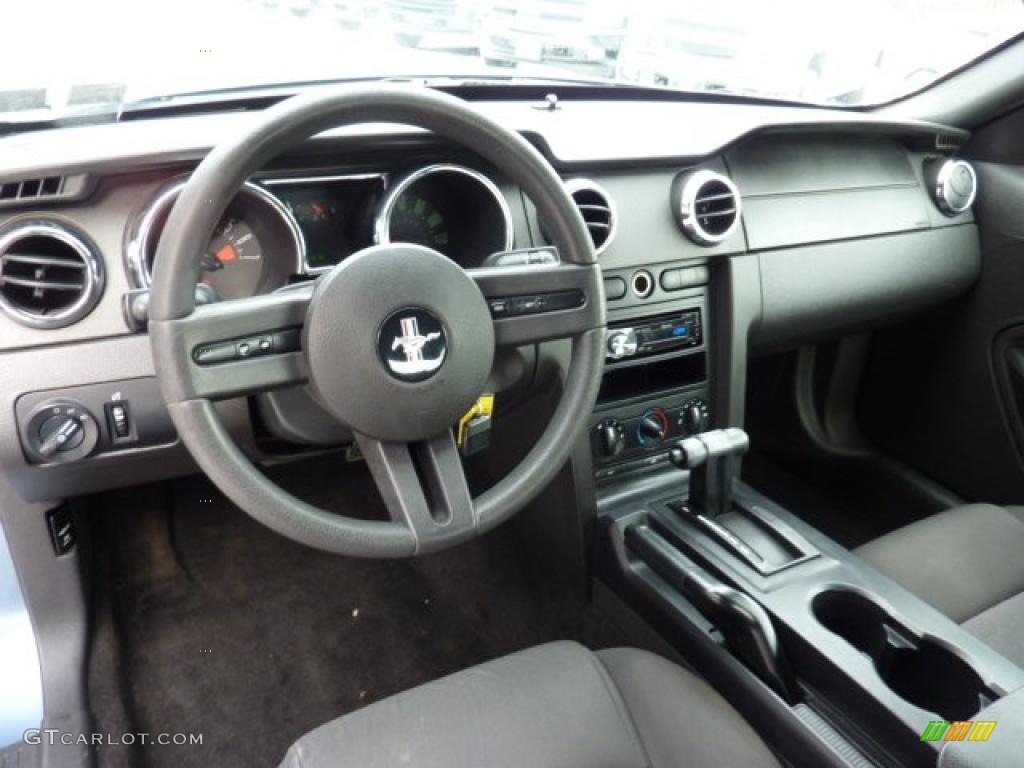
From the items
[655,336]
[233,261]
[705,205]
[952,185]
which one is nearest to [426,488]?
[233,261]

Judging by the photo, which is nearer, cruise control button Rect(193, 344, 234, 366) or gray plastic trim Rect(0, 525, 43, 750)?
cruise control button Rect(193, 344, 234, 366)

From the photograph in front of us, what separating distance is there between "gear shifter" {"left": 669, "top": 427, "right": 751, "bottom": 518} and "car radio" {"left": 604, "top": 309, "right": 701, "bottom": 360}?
220 mm

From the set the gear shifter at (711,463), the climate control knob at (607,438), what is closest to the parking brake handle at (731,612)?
the gear shifter at (711,463)

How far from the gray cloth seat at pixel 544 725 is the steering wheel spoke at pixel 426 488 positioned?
20 cm

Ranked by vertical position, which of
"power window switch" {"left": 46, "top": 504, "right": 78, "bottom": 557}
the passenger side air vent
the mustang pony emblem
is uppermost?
the passenger side air vent

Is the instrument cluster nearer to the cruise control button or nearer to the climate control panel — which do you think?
the cruise control button

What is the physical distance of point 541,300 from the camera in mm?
1090

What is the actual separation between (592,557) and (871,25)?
5.00ft

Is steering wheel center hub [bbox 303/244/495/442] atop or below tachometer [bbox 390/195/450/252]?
below

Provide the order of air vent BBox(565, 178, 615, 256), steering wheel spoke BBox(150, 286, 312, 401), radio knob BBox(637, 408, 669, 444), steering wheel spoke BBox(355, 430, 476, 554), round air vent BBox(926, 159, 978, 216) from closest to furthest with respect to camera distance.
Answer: steering wheel spoke BBox(150, 286, 312, 401) < steering wheel spoke BBox(355, 430, 476, 554) < air vent BBox(565, 178, 615, 256) < radio knob BBox(637, 408, 669, 444) < round air vent BBox(926, 159, 978, 216)

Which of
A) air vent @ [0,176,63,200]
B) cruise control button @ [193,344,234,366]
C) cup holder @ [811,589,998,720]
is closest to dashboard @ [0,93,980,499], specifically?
air vent @ [0,176,63,200]

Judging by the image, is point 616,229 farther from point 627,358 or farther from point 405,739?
point 405,739

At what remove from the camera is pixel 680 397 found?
67.2 inches

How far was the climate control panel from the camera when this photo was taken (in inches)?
64.3
